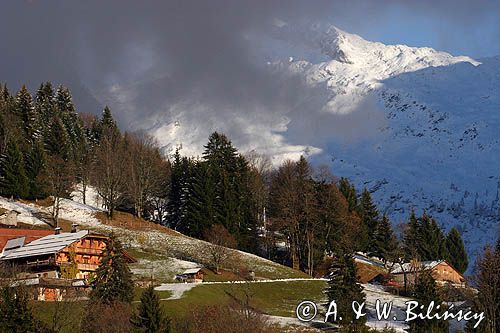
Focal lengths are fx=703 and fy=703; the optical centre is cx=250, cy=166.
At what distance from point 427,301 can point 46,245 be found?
35402mm

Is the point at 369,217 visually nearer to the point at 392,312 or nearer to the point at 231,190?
the point at 231,190

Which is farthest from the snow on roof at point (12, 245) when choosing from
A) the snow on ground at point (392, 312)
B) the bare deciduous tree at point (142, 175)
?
the snow on ground at point (392, 312)

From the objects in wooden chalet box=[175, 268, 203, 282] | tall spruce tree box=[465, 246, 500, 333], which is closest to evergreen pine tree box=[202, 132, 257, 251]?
wooden chalet box=[175, 268, 203, 282]

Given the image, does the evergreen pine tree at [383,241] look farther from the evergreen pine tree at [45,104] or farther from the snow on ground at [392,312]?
the evergreen pine tree at [45,104]

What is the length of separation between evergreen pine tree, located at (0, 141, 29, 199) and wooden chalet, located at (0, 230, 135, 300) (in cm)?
2232

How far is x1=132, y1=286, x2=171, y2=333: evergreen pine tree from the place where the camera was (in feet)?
136

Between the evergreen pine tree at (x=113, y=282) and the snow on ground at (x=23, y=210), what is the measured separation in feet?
107

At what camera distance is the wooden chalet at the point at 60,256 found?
64.4 meters

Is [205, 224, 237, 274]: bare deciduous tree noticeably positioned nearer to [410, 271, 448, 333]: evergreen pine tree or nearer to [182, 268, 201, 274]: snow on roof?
[182, 268, 201, 274]: snow on roof

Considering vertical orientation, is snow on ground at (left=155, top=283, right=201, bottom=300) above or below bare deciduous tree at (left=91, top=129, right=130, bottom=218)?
below

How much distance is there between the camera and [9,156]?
9294 centimetres

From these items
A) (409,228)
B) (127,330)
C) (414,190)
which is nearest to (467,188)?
(414,190)

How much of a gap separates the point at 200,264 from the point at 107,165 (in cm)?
2701

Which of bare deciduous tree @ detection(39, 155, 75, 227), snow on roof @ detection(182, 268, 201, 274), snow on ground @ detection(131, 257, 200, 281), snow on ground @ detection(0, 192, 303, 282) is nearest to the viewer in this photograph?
snow on roof @ detection(182, 268, 201, 274)
